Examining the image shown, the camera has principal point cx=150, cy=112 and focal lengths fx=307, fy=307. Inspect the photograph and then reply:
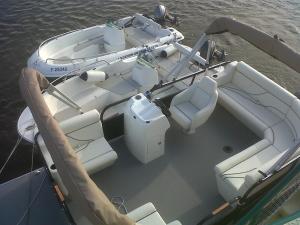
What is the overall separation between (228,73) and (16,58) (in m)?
8.81

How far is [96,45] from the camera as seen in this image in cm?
1170

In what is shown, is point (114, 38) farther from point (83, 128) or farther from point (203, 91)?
point (83, 128)

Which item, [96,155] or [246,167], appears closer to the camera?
[246,167]

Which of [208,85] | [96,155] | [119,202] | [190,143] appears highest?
[208,85]

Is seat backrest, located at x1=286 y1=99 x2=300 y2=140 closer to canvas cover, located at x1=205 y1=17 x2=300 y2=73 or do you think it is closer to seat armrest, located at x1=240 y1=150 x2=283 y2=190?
canvas cover, located at x1=205 y1=17 x2=300 y2=73

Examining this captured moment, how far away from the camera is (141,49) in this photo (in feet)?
34.9

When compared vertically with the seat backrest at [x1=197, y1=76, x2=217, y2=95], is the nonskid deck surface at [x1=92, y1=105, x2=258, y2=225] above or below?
below

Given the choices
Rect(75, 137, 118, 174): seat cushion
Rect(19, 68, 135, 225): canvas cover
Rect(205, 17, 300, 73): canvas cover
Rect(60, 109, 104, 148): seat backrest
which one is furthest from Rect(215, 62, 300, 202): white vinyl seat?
Rect(19, 68, 135, 225): canvas cover

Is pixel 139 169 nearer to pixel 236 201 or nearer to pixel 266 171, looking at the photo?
pixel 236 201

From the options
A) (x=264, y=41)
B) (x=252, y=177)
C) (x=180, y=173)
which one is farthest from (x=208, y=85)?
(x=252, y=177)

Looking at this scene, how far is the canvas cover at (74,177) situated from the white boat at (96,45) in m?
5.44

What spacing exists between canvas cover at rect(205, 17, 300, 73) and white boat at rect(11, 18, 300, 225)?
0.7 inches

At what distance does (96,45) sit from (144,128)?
6.72m

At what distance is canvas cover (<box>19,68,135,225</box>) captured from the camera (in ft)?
9.95
